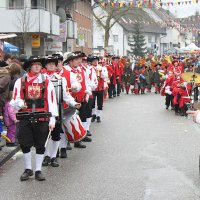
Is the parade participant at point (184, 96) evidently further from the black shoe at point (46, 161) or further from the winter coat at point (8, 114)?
the black shoe at point (46, 161)

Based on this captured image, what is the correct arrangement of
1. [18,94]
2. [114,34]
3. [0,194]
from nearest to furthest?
[0,194]
[18,94]
[114,34]

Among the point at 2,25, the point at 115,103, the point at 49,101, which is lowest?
the point at 115,103

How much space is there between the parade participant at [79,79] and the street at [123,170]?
0.64 meters

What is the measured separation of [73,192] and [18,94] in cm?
170

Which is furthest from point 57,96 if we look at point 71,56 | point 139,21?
point 139,21

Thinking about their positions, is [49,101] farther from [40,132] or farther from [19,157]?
[19,157]

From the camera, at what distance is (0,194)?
7.24 meters

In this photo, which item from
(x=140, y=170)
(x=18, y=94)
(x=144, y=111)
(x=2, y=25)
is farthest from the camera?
(x=2, y=25)

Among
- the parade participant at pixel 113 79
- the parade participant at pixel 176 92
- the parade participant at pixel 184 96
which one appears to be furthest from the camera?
the parade participant at pixel 113 79

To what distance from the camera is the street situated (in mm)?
7145

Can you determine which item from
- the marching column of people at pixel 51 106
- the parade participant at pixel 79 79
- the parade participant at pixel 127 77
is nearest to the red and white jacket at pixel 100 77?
the marching column of people at pixel 51 106

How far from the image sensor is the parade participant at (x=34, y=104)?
796cm

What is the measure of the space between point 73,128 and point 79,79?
4.63ft

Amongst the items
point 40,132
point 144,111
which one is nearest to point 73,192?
point 40,132
